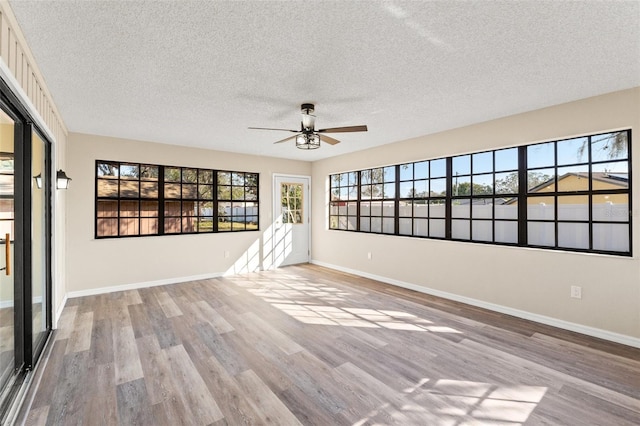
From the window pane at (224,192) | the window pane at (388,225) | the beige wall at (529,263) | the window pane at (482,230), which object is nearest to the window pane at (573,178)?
the beige wall at (529,263)

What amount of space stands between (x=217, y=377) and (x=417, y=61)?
3.14 m

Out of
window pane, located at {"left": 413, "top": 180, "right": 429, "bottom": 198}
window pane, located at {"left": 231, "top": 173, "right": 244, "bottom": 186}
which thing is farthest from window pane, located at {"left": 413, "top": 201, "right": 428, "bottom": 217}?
window pane, located at {"left": 231, "top": 173, "right": 244, "bottom": 186}

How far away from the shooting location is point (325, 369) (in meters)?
2.65

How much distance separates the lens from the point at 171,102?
136 inches

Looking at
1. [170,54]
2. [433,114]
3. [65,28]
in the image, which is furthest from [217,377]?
[433,114]

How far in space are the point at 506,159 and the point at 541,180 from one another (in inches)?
19.9

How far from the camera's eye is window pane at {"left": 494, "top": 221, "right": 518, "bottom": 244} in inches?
158

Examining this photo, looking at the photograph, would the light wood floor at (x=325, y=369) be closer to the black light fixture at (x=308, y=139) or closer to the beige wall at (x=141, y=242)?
the beige wall at (x=141, y=242)

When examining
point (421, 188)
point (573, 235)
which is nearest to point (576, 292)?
point (573, 235)

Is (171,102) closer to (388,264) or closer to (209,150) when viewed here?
(209,150)

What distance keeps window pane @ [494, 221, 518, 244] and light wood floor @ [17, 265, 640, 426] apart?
1.01m

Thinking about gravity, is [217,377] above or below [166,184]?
below

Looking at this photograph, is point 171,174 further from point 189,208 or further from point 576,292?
point 576,292

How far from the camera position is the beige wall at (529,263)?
10.3 feet
